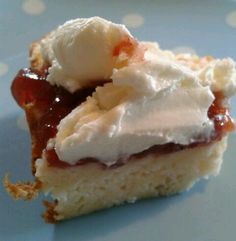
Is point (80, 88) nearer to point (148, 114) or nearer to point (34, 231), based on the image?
point (148, 114)

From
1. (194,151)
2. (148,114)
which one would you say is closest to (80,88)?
(148,114)

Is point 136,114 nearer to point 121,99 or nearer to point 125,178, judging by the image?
point 121,99

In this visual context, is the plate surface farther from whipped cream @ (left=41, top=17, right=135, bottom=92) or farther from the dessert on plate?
whipped cream @ (left=41, top=17, right=135, bottom=92)

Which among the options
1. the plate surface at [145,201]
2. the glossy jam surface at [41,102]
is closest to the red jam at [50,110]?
the glossy jam surface at [41,102]

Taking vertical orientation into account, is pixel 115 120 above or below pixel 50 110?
below

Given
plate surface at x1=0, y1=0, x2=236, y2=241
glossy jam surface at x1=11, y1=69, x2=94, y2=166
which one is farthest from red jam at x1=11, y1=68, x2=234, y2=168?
plate surface at x1=0, y1=0, x2=236, y2=241

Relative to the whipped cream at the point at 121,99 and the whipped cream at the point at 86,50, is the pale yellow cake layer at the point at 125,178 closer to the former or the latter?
the whipped cream at the point at 121,99

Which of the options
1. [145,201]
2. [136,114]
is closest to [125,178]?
[145,201]
